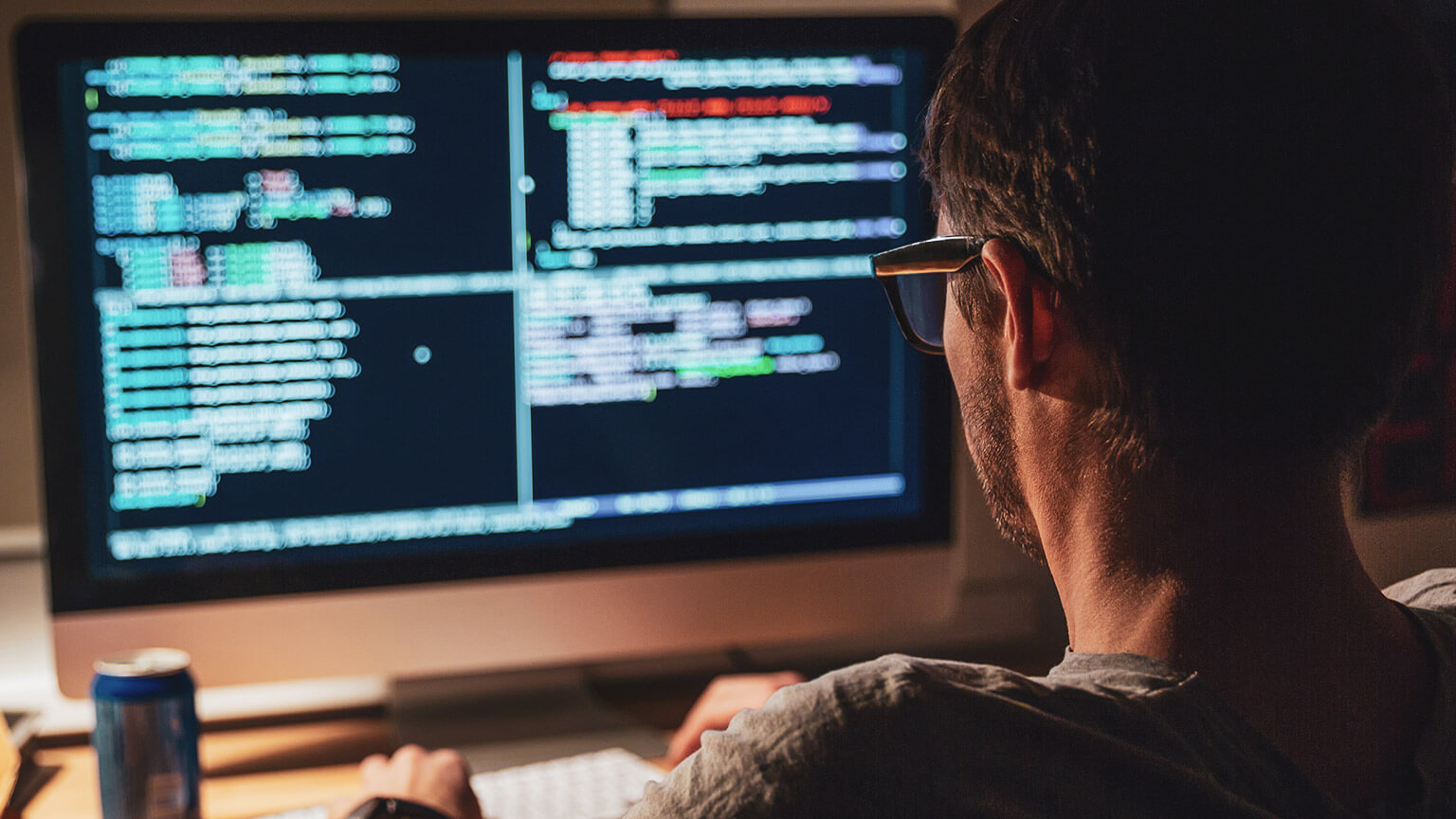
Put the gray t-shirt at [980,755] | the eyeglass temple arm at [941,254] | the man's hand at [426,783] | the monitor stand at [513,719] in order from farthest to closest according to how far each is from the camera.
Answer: the monitor stand at [513,719]
the man's hand at [426,783]
the eyeglass temple arm at [941,254]
the gray t-shirt at [980,755]

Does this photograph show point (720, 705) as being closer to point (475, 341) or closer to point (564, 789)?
point (564, 789)

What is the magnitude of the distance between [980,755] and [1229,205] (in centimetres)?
22

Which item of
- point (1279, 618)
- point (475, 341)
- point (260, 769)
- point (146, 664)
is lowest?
point (260, 769)

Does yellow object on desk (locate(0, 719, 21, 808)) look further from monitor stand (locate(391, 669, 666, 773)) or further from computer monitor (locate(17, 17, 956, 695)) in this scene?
monitor stand (locate(391, 669, 666, 773))

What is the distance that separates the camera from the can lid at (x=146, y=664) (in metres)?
0.88

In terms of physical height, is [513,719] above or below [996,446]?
below

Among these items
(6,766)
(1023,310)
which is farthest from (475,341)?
(1023,310)

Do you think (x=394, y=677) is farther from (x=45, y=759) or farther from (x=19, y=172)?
(x=19, y=172)

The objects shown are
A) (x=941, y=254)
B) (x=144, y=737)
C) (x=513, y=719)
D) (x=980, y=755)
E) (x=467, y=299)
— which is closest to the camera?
(x=980, y=755)

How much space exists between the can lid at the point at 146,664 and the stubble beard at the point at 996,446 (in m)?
0.60

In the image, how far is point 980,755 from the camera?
0.44 m

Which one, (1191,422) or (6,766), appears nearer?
(1191,422)

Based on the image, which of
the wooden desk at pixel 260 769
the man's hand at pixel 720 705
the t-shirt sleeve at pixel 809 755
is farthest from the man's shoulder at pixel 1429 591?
the wooden desk at pixel 260 769

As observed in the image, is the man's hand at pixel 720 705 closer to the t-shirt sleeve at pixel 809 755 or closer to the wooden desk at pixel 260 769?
the wooden desk at pixel 260 769
